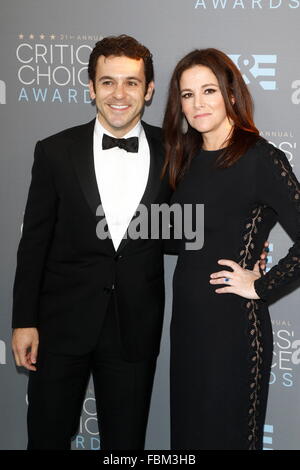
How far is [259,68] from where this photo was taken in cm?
248

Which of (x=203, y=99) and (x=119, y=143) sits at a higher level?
(x=203, y=99)

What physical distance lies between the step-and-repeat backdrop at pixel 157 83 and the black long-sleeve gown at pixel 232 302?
1.55ft

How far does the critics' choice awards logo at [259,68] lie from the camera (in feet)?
8.10

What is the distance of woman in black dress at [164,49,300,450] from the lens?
2.09 metres


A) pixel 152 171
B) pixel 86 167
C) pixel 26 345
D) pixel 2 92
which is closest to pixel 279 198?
pixel 152 171

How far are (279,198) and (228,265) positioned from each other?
11.6 inches

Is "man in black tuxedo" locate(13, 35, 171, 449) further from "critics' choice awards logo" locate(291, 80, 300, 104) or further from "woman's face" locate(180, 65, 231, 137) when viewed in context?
"critics' choice awards logo" locate(291, 80, 300, 104)

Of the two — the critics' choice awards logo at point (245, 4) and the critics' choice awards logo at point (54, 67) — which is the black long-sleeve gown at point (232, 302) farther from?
the critics' choice awards logo at point (54, 67)

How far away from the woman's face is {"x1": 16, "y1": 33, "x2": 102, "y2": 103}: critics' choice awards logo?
0.66 metres

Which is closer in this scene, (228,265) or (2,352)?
(228,265)

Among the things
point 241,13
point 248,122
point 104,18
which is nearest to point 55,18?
point 104,18

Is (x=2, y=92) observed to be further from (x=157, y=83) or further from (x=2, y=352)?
(x=2, y=352)

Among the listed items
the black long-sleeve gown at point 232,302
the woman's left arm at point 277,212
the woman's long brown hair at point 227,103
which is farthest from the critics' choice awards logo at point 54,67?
the woman's left arm at point 277,212

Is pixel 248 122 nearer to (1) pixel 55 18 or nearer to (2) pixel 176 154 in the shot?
(2) pixel 176 154
